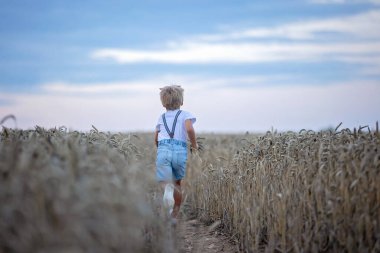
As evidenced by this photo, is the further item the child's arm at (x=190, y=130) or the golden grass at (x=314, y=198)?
the child's arm at (x=190, y=130)

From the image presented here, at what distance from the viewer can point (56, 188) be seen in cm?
405

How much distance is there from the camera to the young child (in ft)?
26.9

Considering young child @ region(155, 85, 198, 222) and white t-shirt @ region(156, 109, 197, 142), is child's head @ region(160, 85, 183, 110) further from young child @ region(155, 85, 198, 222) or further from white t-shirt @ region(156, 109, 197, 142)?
white t-shirt @ region(156, 109, 197, 142)

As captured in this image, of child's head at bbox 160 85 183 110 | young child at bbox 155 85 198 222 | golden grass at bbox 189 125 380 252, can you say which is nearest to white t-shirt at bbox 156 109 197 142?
young child at bbox 155 85 198 222

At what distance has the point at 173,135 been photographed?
823cm

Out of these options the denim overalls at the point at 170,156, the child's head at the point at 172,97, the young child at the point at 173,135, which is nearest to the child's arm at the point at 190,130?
the young child at the point at 173,135

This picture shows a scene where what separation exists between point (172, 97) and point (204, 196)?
316 centimetres

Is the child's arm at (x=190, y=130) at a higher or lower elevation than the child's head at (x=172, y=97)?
lower

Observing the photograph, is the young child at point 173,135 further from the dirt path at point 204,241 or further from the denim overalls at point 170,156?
the dirt path at point 204,241

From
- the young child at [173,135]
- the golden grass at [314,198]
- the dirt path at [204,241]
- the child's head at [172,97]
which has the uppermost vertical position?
the child's head at [172,97]

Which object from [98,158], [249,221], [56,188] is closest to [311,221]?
[249,221]

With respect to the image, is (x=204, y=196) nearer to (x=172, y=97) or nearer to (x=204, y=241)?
(x=204, y=241)

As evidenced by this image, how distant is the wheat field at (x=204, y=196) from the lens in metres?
3.88

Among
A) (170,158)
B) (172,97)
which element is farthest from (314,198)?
(172,97)
